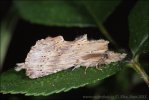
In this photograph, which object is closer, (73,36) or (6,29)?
(73,36)

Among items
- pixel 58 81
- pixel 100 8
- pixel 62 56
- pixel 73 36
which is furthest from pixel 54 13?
pixel 58 81

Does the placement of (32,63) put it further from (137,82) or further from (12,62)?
(12,62)

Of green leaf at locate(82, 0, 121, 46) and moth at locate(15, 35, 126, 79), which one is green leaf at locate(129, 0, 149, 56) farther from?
green leaf at locate(82, 0, 121, 46)

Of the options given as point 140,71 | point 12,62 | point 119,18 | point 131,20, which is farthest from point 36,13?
point 140,71

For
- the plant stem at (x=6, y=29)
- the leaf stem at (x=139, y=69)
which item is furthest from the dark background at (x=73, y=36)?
the leaf stem at (x=139, y=69)

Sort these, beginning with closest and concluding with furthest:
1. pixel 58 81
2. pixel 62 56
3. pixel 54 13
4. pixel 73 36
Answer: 1. pixel 58 81
2. pixel 62 56
3. pixel 73 36
4. pixel 54 13

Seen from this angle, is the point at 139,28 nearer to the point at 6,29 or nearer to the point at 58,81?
the point at 58,81
